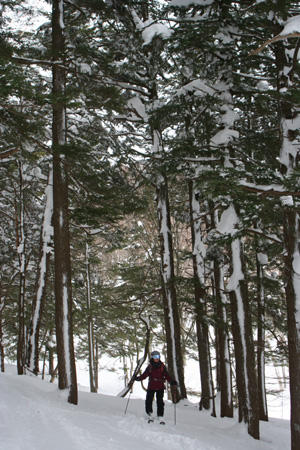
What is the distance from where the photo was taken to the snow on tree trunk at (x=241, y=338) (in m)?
8.77

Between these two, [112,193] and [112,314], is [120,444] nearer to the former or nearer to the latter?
[112,193]

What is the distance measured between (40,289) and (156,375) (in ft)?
18.6

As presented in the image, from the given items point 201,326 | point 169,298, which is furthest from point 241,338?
point 201,326

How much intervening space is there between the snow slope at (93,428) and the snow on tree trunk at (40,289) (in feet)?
Answer: 7.77

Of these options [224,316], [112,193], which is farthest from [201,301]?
[112,193]

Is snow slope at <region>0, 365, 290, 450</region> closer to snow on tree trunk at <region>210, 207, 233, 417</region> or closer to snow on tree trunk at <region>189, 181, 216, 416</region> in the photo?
snow on tree trunk at <region>210, 207, 233, 417</region>

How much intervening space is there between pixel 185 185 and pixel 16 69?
8.70m

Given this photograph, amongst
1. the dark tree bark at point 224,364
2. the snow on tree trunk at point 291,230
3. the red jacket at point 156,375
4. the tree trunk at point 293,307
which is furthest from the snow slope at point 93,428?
the dark tree bark at point 224,364

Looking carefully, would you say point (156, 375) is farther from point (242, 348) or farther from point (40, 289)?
point (40, 289)

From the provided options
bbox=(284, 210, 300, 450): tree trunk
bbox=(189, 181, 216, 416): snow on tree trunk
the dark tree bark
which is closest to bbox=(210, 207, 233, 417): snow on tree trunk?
the dark tree bark

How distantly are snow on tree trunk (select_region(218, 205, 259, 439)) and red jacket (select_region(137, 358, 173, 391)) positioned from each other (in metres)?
1.85

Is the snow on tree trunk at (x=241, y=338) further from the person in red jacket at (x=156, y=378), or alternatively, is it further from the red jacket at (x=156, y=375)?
the red jacket at (x=156, y=375)

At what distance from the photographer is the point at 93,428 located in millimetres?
6500

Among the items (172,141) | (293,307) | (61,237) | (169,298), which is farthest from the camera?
(169,298)
